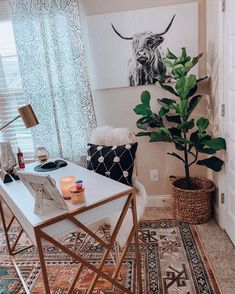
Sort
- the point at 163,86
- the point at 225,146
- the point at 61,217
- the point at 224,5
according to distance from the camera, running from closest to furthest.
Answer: the point at 61,217 < the point at 224,5 < the point at 225,146 < the point at 163,86

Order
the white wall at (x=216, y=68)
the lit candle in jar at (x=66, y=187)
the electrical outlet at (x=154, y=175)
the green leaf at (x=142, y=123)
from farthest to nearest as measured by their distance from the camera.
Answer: the electrical outlet at (x=154, y=175), the green leaf at (x=142, y=123), the white wall at (x=216, y=68), the lit candle in jar at (x=66, y=187)

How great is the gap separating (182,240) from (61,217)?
139cm

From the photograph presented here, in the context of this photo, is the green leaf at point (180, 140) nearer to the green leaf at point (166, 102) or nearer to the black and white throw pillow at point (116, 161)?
the green leaf at point (166, 102)

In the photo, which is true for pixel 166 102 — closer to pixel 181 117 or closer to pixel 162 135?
pixel 181 117

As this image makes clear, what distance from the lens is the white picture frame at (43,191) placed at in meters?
1.24

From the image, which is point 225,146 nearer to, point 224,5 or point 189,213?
point 189,213

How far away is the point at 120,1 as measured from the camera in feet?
8.23

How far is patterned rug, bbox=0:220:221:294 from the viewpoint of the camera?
179 cm

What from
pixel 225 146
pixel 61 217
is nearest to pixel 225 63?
pixel 225 146

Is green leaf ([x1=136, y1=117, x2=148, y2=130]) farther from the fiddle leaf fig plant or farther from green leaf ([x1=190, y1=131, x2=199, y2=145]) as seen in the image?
green leaf ([x1=190, y1=131, x2=199, y2=145])

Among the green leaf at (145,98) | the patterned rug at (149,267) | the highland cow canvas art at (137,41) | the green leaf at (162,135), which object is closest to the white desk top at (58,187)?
the patterned rug at (149,267)

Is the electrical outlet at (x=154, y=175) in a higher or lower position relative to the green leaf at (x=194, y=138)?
lower

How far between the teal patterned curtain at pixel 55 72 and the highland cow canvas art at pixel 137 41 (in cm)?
19

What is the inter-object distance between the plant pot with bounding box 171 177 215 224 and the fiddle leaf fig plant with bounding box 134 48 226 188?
0.49 feet
